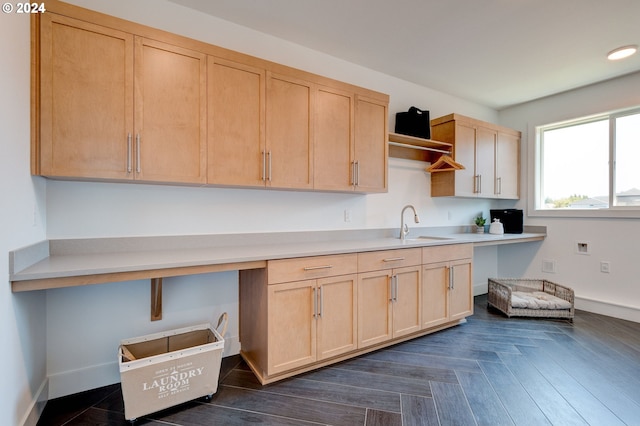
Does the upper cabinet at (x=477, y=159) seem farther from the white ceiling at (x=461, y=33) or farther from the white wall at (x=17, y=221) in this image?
the white wall at (x=17, y=221)

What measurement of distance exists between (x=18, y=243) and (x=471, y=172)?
3941 mm

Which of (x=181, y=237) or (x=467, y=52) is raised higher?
(x=467, y=52)

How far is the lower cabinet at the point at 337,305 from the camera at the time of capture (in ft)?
6.37

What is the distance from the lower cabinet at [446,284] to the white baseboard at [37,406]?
2.66 metres

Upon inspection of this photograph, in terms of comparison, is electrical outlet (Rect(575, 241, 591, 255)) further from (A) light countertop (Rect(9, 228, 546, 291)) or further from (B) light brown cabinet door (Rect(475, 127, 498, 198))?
(A) light countertop (Rect(9, 228, 546, 291))

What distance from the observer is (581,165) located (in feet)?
11.9

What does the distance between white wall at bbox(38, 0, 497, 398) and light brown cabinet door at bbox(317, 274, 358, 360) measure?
0.70m

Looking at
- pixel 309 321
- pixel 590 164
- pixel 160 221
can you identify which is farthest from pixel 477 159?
pixel 160 221

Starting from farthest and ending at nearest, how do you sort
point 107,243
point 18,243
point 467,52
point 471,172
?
point 471,172 < point 467,52 < point 107,243 < point 18,243

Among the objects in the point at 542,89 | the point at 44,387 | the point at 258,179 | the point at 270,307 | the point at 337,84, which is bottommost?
the point at 44,387

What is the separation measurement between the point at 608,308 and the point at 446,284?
213 cm

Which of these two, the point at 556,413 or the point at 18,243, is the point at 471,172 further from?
the point at 18,243

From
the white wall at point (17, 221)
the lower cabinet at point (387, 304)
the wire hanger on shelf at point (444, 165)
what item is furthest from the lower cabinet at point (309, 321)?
the wire hanger on shelf at point (444, 165)

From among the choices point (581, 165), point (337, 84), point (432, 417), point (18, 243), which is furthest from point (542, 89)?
point (18, 243)
